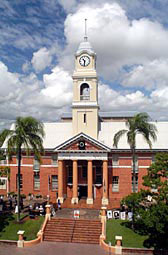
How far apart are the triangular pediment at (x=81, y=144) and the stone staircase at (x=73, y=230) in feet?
39.6

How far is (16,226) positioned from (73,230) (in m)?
6.52

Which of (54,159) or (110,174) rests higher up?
(54,159)

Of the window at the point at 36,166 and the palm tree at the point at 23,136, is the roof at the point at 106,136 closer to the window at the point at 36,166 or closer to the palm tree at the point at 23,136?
the window at the point at 36,166

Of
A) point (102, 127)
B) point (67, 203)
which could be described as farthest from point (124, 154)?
point (67, 203)

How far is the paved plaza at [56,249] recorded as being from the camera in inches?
867

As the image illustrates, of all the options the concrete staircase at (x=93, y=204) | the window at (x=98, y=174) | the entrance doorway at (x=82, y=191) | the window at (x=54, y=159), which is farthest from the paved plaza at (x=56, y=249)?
the window at (x=54, y=159)

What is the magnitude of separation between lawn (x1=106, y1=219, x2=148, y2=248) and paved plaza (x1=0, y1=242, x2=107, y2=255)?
1.96 metres

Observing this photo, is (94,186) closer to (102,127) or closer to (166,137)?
(102,127)

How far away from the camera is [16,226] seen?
2692 centimetres

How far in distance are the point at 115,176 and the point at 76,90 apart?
15980 millimetres

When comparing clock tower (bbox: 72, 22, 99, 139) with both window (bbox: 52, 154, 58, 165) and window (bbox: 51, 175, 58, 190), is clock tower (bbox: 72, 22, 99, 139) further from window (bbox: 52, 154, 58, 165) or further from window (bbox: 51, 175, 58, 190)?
window (bbox: 51, 175, 58, 190)

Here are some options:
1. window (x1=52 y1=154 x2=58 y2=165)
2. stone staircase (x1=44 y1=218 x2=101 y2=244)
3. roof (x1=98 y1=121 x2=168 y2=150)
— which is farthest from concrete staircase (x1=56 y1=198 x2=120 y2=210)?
roof (x1=98 y1=121 x2=168 y2=150)

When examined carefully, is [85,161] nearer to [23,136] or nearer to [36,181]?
[36,181]

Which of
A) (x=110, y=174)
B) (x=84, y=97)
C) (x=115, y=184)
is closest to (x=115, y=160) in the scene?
(x=110, y=174)
